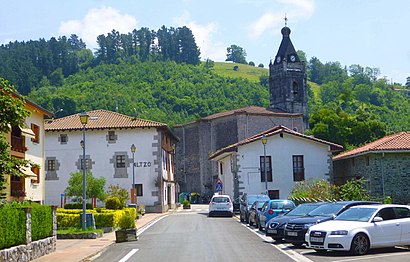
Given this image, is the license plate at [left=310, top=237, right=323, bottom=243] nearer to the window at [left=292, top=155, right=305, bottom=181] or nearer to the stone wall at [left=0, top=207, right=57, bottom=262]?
the stone wall at [left=0, top=207, right=57, bottom=262]

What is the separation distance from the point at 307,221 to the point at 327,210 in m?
1.34

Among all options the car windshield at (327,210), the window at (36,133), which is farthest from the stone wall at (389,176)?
the window at (36,133)

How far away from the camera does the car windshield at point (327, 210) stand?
62.7ft

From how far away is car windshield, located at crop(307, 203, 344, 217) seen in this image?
19.1m

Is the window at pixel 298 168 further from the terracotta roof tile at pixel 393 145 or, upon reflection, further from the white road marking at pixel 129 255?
the white road marking at pixel 129 255

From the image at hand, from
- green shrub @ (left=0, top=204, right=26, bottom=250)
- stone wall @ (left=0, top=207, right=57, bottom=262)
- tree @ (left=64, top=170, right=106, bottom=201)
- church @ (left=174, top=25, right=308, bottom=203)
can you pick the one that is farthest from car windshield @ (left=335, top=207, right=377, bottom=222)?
church @ (left=174, top=25, right=308, bottom=203)

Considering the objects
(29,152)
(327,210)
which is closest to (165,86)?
(29,152)

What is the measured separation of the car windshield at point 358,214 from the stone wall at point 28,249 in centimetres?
934

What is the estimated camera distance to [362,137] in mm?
79000

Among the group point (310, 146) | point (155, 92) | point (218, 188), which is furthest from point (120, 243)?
point (155, 92)

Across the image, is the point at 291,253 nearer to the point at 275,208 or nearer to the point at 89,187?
the point at 275,208

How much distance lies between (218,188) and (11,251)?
29623 mm

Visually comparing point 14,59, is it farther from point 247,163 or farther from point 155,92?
point 247,163

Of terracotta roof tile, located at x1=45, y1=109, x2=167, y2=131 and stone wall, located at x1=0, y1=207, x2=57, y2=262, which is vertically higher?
terracotta roof tile, located at x1=45, y1=109, x2=167, y2=131
